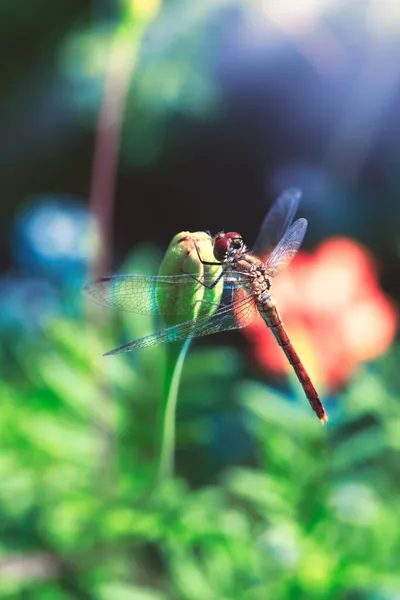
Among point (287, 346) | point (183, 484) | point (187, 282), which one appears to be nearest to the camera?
point (187, 282)

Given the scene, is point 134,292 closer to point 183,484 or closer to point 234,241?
point 234,241

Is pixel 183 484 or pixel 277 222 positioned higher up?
pixel 277 222

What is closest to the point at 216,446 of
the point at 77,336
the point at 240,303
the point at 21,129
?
the point at 77,336

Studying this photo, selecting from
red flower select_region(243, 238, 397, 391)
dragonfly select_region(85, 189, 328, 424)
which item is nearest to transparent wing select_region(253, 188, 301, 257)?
dragonfly select_region(85, 189, 328, 424)

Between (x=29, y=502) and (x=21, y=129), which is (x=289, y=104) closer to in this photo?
(x=21, y=129)

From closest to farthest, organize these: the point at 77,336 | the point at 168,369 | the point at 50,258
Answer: the point at 168,369 < the point at 77,336 < the point at 50,258

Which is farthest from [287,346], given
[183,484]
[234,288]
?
[183,484]
